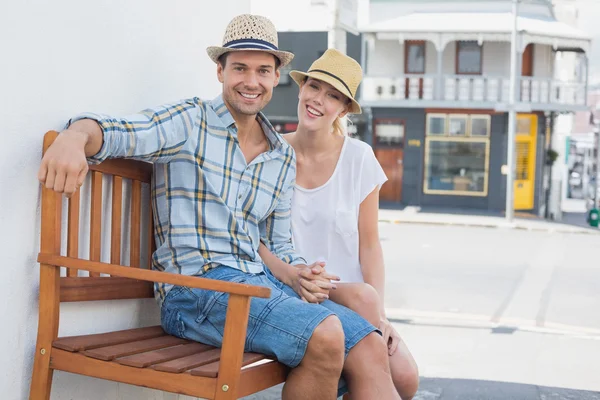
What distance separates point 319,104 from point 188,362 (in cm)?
144

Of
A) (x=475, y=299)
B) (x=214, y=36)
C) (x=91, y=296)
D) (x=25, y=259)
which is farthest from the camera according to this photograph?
(x=475, y=299)

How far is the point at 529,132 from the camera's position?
2791 cm

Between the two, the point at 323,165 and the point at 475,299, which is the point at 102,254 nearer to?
the point at 323,165

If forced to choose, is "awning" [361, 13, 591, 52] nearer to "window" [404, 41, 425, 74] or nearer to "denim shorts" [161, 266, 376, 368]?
"window" [404, 41, 425, 74]

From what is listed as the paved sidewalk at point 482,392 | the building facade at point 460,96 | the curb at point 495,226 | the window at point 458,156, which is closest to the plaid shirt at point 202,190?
the paved sidewalk at point 482,392

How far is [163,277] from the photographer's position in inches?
99.9

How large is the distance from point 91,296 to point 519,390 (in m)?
2.99

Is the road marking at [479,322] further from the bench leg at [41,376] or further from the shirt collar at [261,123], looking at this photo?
the bench leg at [41,376]

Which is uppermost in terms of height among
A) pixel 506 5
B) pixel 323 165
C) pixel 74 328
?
pixel 506 5

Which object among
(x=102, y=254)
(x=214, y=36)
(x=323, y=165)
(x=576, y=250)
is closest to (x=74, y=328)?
(x=102, y=254)

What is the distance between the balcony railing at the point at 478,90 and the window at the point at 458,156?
0.92 metres

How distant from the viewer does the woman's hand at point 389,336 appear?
315 cm

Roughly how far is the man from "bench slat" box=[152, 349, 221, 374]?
13cm

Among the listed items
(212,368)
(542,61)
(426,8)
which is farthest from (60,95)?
(542,61)
